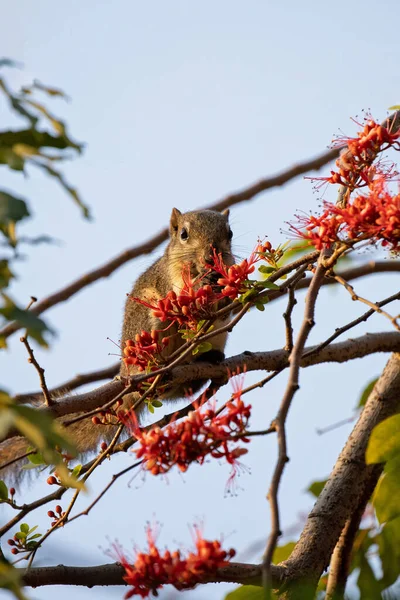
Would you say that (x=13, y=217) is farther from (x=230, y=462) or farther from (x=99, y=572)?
(x=99, y=572)

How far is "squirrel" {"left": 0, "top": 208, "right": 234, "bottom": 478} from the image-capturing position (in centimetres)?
468

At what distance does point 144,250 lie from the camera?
5.07 metres

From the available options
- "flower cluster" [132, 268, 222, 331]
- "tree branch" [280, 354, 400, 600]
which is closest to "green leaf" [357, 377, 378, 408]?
"tree branch" [280, 354, 400, 600]

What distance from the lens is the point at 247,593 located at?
2.58 meters

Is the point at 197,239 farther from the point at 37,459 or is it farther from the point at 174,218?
the point at 37,459

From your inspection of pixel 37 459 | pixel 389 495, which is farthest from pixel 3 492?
pixel 389 495

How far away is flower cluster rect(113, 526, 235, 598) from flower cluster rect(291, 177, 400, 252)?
3.39 feet

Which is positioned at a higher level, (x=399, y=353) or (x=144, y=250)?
(x=144, y=250)

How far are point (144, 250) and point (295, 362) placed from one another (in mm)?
3287

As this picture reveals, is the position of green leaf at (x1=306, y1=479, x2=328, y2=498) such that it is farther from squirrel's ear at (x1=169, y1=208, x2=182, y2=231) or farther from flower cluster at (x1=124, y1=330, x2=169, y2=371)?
squirrel's ear at (x1=169, y1=208, x2=182, y2=231)

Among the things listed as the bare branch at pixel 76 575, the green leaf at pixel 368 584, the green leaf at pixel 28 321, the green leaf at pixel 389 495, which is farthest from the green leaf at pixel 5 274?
the bare branch at pixel 76 575

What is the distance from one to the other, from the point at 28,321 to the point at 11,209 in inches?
7.0

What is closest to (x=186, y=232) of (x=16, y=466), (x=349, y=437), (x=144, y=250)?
(x=144, y=250)

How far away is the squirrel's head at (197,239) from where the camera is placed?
16.9ft
